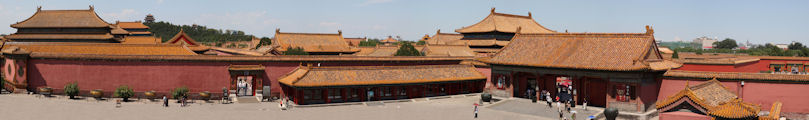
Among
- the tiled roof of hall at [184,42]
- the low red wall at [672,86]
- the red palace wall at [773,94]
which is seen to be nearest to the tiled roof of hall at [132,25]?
the tiled roof of hall at [184,42]

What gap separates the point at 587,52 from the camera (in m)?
39.5

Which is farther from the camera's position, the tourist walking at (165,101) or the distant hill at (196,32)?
the distant hill at (196,32)

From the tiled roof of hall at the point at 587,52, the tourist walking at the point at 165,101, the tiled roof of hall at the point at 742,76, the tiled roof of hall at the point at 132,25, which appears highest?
the tiled roof of hall at the point at 132,25

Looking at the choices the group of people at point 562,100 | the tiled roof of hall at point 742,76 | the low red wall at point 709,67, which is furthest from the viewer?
the low red wall at point 709,67

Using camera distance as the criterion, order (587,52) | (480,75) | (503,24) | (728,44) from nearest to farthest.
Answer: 1. (587,52)
2. (480,75)
3. (503,24)
4. (728,44)

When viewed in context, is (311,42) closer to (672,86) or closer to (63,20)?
(63,20)

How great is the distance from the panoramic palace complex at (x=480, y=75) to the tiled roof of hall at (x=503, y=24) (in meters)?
10.7

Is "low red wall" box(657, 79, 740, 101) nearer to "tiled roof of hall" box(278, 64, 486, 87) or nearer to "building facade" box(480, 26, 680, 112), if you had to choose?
"building facade" box(480, 26, 680, 112)

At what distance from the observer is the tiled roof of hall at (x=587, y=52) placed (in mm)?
36656

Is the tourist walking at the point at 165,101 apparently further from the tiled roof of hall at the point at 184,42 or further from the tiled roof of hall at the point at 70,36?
the tiled roof of hall at the point at 70,36

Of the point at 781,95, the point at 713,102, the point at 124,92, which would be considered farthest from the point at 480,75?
the point at 124,92

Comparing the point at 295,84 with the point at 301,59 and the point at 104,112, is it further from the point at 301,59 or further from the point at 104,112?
the point at 104,112

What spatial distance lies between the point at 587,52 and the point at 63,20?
4852cm

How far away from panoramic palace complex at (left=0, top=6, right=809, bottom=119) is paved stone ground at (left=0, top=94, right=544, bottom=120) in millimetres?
2318
